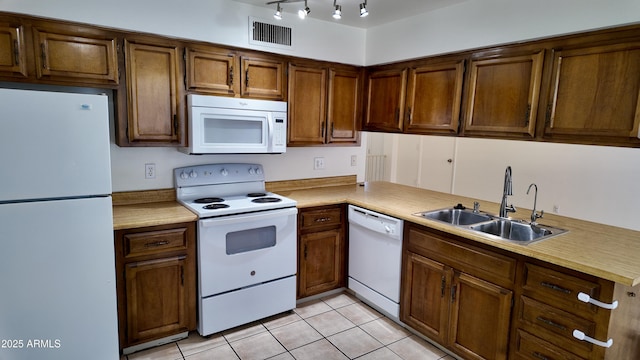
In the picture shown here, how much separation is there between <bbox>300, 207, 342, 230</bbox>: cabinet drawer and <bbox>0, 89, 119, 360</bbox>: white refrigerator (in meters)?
1.41

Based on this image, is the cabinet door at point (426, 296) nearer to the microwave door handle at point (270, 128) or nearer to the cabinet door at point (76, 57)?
the microwave door handle at point (270, 128)

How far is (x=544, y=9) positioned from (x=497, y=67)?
1.39ft

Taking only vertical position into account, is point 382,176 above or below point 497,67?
below

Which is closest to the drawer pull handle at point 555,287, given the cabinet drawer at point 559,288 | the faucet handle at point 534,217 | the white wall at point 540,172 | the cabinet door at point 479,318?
the cabinet drawer at point 559,288

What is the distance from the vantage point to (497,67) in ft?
8.31

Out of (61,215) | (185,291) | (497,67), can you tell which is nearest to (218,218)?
(185,291)

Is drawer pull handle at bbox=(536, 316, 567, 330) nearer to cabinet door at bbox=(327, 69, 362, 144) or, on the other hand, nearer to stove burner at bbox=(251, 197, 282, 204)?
stove burner at bbox=(251, 197, 282, 204)

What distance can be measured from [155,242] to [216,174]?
2.74ft

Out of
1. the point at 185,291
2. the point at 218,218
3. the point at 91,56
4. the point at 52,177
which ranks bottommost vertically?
the point at 185,291

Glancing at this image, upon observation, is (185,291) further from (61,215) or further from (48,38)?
(48,38)

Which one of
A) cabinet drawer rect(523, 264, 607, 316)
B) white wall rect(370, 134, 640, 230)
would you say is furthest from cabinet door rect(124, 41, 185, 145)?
white wall rect(370, 134, 640, 230)

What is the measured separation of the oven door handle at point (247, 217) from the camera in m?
2.45

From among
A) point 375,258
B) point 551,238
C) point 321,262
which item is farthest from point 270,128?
point 551,238

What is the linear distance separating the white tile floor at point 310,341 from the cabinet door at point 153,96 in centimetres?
147
